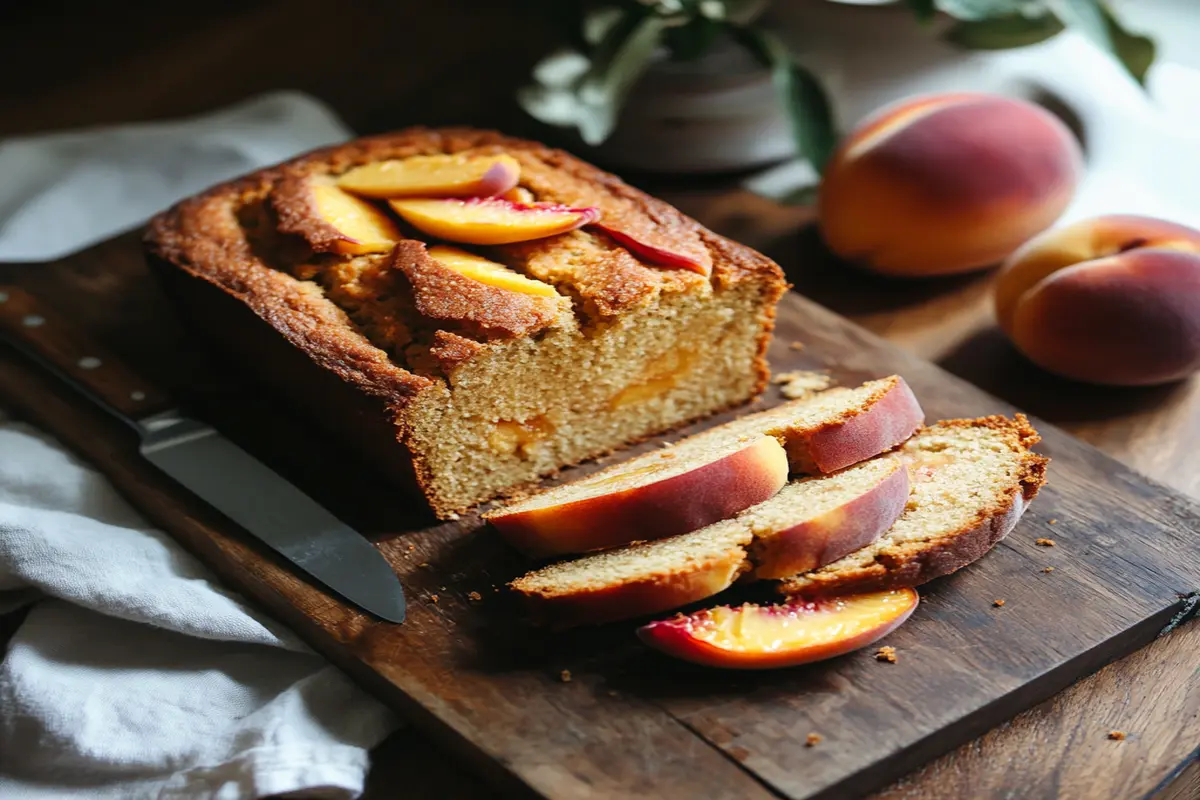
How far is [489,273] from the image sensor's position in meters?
3.23

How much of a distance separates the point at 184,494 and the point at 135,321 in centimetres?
96

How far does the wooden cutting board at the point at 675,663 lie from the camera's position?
2.50m

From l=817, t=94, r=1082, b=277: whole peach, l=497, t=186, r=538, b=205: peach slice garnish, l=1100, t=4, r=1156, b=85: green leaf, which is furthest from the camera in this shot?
l=1100, t=4, r=1156, b=85: green leaf

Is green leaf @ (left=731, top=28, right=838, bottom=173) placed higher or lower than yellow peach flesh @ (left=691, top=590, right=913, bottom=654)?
higher

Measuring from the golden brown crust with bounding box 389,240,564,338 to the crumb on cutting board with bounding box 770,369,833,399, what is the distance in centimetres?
77

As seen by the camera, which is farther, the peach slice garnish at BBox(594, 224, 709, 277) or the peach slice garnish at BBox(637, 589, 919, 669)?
the peach slice garnish at BBox(594, 224, 709, 277)

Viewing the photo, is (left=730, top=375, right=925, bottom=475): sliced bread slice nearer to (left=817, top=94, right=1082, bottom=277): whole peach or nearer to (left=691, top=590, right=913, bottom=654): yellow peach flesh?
(left=691, top=590, right=913, bottom=654): yellow peach flesh

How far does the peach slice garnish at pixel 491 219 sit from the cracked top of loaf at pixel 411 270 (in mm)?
42

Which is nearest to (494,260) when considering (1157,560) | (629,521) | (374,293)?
(374,293)

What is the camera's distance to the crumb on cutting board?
3564 millimetres

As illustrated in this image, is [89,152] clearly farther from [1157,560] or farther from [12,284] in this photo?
[1157,560]

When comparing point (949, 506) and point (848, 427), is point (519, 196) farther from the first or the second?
point (949, 506)

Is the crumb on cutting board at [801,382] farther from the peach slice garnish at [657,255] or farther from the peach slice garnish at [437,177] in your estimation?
the peach slice garnish at [437,177]

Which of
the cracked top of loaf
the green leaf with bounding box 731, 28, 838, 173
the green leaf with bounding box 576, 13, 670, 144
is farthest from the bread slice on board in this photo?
the green leaf with bounding box 576, 13, 670, 144
